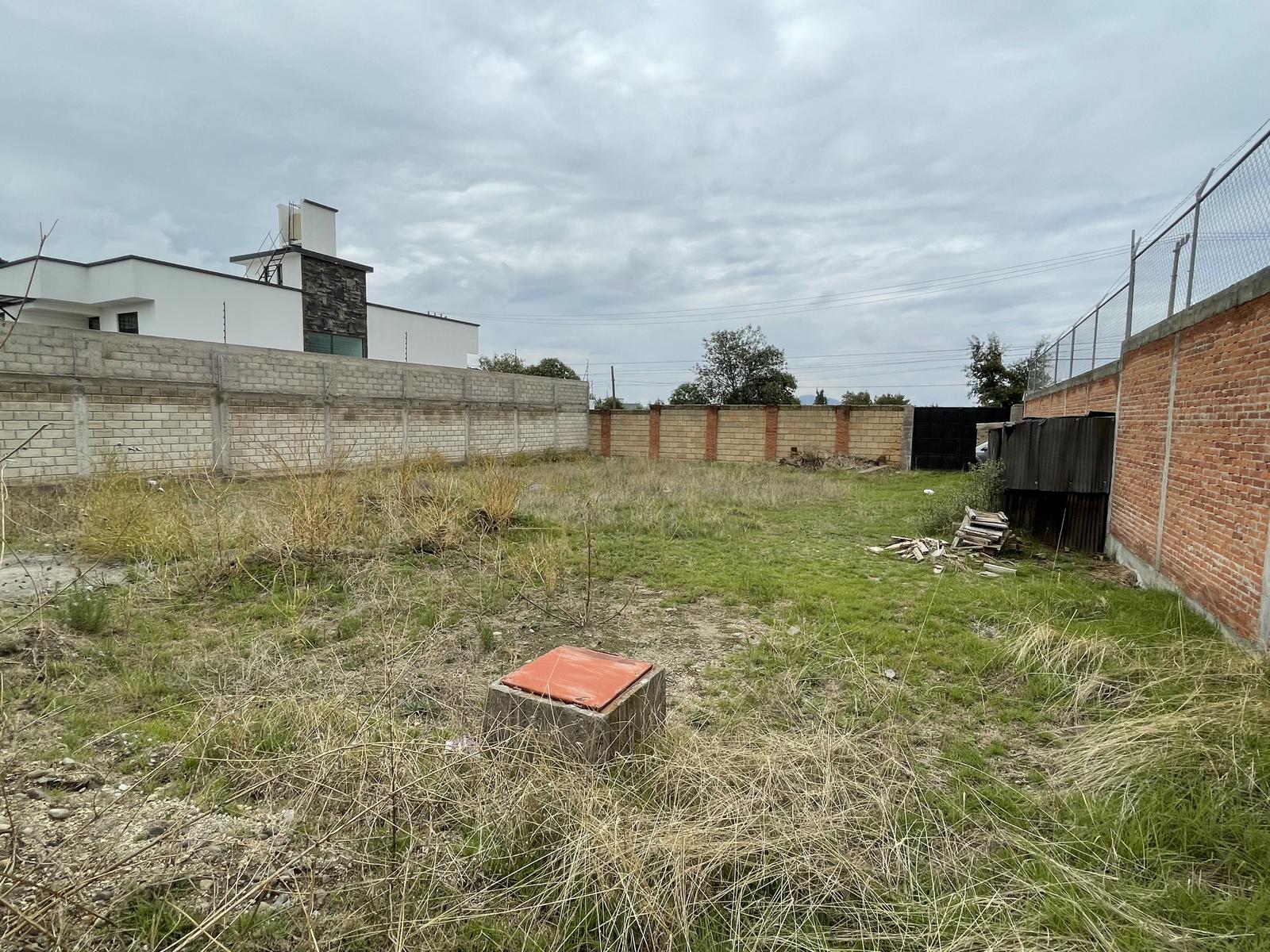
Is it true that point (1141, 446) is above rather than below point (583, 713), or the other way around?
above

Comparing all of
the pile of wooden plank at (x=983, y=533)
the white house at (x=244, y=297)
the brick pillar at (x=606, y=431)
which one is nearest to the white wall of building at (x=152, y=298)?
the white house at (x=244, y=297)

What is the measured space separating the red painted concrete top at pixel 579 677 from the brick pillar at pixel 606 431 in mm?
19058

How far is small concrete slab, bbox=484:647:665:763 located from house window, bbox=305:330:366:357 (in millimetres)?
21301

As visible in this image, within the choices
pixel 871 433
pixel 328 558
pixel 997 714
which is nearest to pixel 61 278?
pixel 328 558

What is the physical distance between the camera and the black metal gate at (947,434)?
1642cm

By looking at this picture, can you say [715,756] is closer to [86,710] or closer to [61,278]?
[86,710]

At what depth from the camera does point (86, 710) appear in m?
2.93

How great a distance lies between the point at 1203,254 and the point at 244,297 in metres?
23.3

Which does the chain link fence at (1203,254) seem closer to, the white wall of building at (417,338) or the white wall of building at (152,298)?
the white wall of building at (152,298)

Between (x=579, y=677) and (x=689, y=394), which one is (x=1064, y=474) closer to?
(x=579, y=677)

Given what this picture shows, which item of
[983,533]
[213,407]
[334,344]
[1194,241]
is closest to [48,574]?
[213,407]

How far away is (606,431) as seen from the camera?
22047 mm

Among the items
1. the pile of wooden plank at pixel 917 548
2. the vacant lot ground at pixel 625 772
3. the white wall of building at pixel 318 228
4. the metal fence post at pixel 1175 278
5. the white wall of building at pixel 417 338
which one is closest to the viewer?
the vacant lot ground at pixel 625 772

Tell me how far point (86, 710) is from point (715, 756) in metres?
2.98
